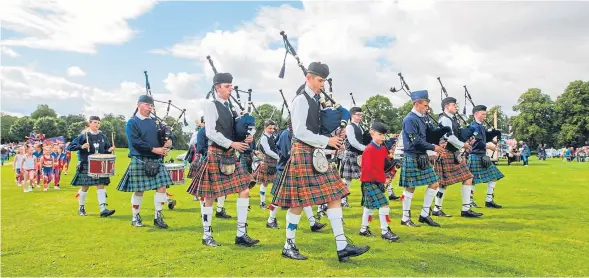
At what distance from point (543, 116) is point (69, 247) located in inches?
2476

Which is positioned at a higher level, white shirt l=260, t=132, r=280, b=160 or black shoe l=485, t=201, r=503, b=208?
white shirt l=260, t=132, r=280, b=160

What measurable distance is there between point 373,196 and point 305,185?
166cm

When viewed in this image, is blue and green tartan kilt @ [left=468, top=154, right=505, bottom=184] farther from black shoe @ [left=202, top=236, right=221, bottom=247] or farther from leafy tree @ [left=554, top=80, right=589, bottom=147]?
leafy tree @ [left=554, top=80, right=589, bottom=147]

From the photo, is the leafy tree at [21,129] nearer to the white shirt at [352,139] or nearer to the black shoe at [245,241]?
the white shirt at [352,139]

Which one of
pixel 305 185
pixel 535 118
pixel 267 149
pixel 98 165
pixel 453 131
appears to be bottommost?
pixel 305 185

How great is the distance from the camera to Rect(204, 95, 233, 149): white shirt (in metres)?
5.57

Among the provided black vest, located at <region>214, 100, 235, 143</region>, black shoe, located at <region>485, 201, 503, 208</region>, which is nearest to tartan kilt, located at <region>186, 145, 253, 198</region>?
black vest, located at <region>214, 100, 235, 143</region>

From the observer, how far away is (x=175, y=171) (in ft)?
26.6

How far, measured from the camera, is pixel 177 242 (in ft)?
19.8

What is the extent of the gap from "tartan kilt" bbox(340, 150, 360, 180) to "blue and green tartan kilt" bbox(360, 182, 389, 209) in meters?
2.82

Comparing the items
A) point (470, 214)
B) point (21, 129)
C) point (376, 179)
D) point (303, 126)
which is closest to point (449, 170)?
point (470, 214)

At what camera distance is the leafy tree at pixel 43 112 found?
10350cm

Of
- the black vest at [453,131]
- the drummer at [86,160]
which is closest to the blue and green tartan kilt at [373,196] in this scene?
the black vest at [453,131]

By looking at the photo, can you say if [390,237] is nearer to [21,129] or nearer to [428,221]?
[428,221]
